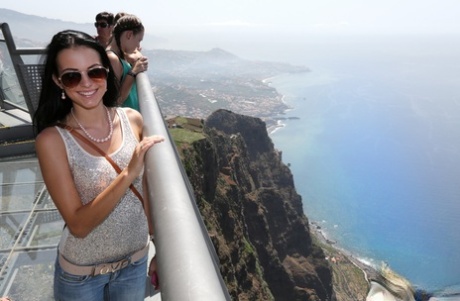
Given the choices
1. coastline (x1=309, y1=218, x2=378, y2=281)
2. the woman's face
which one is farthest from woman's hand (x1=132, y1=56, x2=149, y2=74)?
coastline (x1=309, y1=218, x2=378, y2=281)

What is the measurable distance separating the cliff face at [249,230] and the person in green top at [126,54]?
109 ft

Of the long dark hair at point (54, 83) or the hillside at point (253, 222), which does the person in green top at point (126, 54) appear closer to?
the long dark hair at point (54, 83)

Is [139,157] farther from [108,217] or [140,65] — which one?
[140,65]

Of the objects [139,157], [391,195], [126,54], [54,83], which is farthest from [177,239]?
[391,195]

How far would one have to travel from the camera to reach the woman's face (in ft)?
8.08

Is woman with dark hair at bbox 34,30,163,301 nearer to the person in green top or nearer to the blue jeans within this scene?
the blue jeans

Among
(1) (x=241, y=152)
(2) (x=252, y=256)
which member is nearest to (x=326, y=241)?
(1) (x=241, y=152)

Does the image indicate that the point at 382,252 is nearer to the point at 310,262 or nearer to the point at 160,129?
the point at 310,262

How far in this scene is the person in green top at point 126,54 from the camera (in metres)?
4.18

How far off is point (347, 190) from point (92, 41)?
151m

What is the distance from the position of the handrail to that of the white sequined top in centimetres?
35

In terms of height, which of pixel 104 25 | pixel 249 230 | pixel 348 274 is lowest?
pixel 348 274

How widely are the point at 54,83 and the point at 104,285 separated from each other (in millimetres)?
1396

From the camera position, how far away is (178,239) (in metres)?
1.41
